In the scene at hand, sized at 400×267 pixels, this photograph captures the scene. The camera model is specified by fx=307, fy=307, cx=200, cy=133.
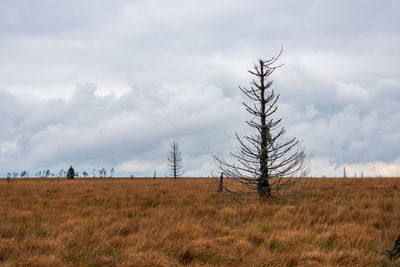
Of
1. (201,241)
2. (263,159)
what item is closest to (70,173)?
(263,159)

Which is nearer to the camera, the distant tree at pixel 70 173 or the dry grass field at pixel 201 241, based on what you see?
the dry grass field at pixel 201 241

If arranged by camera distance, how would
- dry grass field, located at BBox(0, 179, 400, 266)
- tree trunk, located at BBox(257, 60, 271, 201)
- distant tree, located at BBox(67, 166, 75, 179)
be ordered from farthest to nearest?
1. distant tree, located at BBox(67, 166, 75, 179)
2. tree trunk, located at BBox(257, 60, 271, 201)
3. dry grass field, located at BBox(0, 179, 400, 266)

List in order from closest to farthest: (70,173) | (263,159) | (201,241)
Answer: (201,241), (263,159), (70,173)

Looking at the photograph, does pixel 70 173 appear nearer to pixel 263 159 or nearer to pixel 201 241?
pixel 263 159

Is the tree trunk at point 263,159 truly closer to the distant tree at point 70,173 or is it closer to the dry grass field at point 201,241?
the dry grass field at point 201,241

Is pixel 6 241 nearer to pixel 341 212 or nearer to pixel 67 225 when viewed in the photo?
pixel 67 225

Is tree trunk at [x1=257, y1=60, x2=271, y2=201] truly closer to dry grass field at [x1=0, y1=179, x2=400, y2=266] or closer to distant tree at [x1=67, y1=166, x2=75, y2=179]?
dry grass field at [x1=0, y1=179, x2=400, y2=266]

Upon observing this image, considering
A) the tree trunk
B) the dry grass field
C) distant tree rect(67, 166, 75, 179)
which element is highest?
the tree trunk

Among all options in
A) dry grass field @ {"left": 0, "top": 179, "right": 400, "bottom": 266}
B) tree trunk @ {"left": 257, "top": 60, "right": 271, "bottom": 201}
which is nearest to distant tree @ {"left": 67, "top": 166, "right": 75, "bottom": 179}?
dry grass field @ {"left": 0, "top": 179, "right": 400, "bottom": 266}

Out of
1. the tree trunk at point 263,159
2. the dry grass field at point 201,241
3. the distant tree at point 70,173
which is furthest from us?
the distant tree at point 70,173

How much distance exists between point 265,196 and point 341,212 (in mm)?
3309

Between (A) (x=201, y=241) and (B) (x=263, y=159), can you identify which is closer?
(A) (x=201, y=241)

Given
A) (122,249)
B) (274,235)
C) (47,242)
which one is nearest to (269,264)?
(274,235)

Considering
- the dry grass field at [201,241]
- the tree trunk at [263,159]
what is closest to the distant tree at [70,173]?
the dry grass field at [201,241]
